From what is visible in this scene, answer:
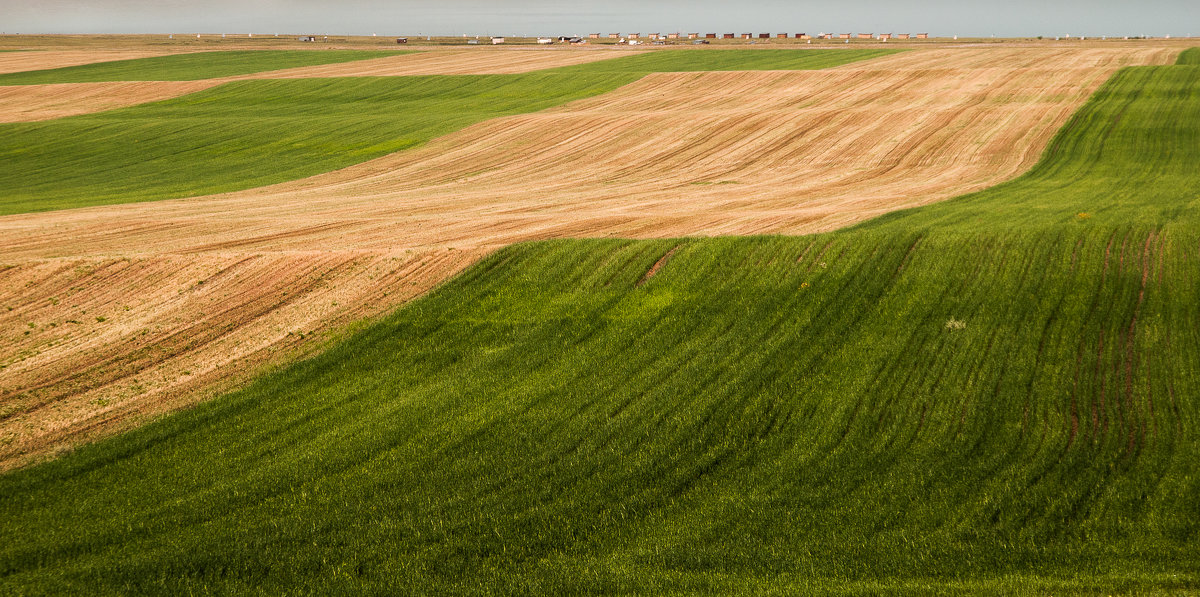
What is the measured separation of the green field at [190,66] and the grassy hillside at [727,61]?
81.5ft

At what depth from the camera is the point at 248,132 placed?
47500mm

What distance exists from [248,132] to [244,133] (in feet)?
0.79

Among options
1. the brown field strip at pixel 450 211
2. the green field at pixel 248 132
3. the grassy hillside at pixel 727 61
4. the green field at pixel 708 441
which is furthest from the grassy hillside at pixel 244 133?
the green field at pixel 708 441

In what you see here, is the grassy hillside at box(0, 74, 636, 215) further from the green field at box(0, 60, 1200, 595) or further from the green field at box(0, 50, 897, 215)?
the green field at box(0, 60, 1200, 595)

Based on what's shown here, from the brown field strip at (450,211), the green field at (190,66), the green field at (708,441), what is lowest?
the green field at (708,441)

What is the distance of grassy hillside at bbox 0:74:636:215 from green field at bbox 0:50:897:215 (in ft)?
0.21

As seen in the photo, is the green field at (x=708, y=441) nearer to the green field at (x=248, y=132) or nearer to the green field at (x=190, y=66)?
the green field at (x=248, y=132)

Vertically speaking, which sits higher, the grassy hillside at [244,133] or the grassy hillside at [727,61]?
the grassy hillside at [727,61]

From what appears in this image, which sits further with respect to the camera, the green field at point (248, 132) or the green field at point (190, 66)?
the green field at point (190, 66)

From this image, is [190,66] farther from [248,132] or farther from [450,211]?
[450,211]

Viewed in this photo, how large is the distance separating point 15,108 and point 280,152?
21785 millimetres

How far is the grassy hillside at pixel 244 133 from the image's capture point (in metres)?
38.3

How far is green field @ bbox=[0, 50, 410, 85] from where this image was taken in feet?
231

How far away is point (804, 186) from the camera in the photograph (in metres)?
32.9
